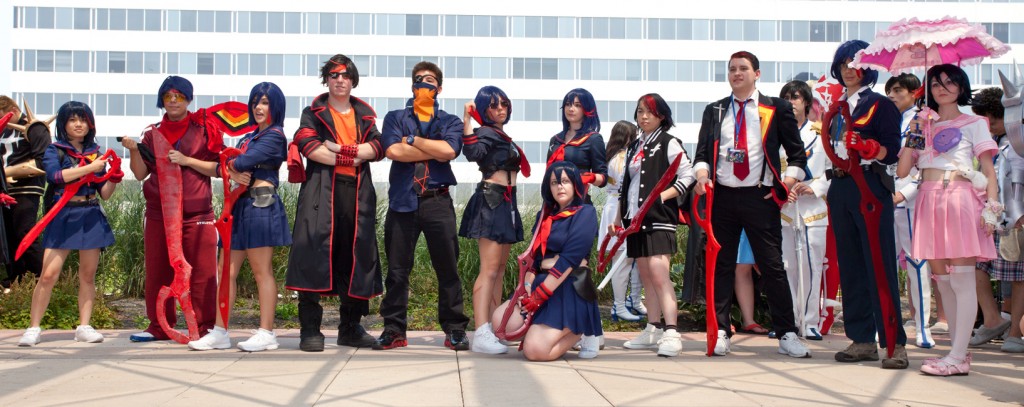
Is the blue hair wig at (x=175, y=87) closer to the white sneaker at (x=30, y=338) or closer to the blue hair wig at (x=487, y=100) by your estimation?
the white sneaker at (x=30, y=338)

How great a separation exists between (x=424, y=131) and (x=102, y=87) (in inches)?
2117

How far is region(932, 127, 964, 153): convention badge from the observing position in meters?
5.68

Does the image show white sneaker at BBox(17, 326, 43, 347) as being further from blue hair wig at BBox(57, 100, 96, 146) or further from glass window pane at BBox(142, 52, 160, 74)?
glass window pane at BBox(142, 52, 160, 74)

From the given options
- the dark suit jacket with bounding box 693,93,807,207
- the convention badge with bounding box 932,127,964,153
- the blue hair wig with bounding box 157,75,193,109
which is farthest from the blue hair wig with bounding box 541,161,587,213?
the blue hair wig with bounding box 157,75,193,109

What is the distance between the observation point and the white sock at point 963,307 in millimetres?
5539

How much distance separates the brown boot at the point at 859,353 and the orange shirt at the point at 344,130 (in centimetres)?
327

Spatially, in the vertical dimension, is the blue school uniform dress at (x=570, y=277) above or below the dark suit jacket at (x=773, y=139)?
below

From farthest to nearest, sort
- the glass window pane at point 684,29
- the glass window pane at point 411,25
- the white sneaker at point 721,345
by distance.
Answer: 1. the glass window pane at point 684,29
2. the glass window pane at point 411,25
3. the white sneaker at point 721,345

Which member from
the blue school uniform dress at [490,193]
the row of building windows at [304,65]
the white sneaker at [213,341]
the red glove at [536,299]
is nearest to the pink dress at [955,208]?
the red glove at [536,299]

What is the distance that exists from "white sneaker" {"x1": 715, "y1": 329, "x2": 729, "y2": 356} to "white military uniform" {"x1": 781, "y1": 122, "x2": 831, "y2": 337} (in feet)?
4.49

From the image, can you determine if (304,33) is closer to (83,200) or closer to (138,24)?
(138,24)

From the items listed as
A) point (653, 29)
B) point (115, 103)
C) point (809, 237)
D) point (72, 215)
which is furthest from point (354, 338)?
point (115, 103)

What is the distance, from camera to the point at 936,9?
2330 inches

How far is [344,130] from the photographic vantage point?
657cm
